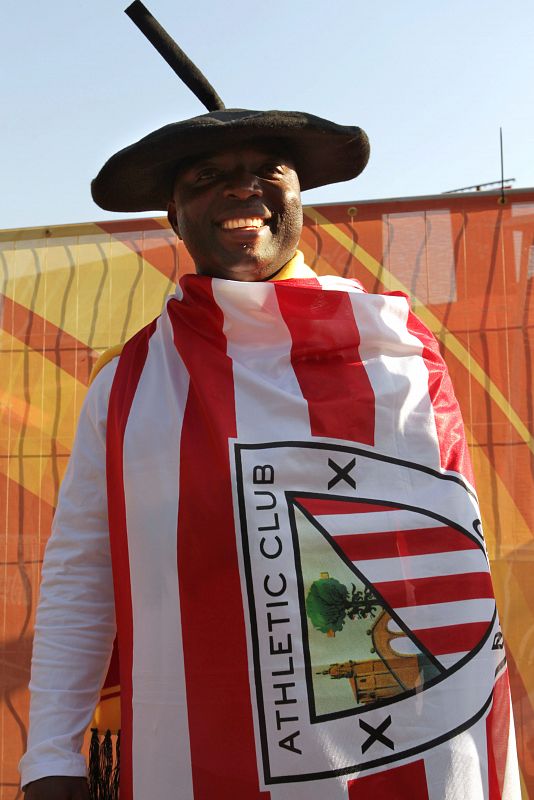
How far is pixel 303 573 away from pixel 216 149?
784 millimetres

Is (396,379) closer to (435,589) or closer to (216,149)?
(435,589)

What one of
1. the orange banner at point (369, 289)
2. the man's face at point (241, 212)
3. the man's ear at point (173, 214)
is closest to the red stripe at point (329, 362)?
the man's face at point (241, 212)

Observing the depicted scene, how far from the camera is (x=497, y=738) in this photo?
1507mm

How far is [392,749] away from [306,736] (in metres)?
0.13

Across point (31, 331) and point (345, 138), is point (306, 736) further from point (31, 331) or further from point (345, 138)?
point (31, 331)

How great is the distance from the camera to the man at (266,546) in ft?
4.76

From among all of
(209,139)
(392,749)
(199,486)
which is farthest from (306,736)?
(209,139)

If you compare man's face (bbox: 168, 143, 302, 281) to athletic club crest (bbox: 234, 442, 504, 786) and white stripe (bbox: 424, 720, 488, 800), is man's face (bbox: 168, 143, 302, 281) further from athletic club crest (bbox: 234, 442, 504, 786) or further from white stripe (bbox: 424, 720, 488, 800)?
white stripe (bbox: 424, 720, 488, 800)

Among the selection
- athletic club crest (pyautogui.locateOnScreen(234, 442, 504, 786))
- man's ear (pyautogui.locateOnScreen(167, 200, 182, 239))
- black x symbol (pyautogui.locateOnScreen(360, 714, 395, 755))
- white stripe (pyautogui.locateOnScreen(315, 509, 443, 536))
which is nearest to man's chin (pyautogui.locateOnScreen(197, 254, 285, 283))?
man's ear (pyautogui.locateOnScreen(167, 200, 182, 239))

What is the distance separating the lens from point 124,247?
3.10 meters

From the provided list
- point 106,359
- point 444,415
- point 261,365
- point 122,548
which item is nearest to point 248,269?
point 261,365

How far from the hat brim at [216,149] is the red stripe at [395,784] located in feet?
3.57

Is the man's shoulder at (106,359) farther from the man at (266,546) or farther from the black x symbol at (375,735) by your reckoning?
the black x symbol at (375,735)

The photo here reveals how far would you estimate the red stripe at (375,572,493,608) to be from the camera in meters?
1.50
